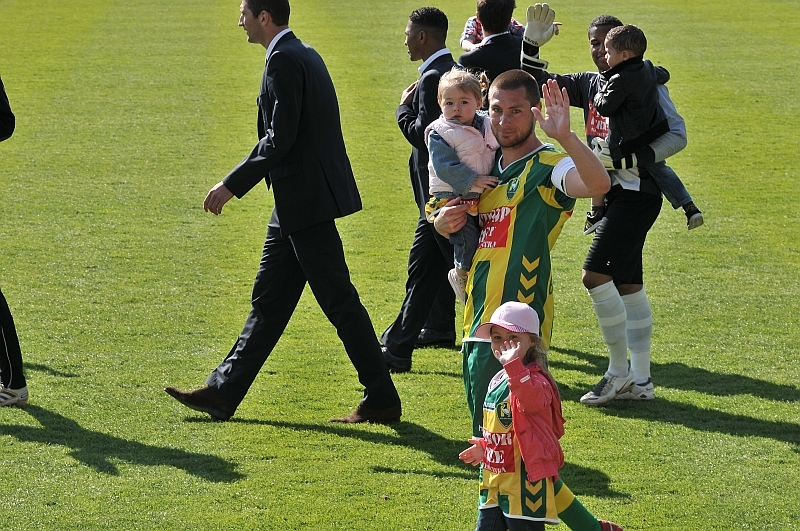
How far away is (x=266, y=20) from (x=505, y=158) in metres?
2.11

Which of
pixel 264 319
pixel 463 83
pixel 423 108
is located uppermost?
pixel 463 83

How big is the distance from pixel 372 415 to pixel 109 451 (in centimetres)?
139

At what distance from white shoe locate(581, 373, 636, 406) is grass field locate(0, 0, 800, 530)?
10 cm

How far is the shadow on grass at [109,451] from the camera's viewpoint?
18.4ft

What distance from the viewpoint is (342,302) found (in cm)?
624

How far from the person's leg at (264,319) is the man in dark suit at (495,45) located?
1807 mm

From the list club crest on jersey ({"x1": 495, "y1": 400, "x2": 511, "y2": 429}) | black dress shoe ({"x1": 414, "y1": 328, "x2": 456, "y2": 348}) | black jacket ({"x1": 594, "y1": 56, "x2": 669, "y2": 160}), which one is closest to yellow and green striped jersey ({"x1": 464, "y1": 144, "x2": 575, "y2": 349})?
club crest on jersey ({"x1": 495, "y1": 400, "x2": 511, "y2": 429})

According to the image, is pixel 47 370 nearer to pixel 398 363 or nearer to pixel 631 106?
pixel 398 363

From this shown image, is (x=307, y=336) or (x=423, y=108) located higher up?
(x=423, y=108)

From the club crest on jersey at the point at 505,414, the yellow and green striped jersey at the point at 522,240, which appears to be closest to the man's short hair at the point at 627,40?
the yellow and green striped jersey at the point at 522,240

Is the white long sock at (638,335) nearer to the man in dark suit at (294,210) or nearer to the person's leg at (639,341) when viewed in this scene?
the person's leg at (639,341)

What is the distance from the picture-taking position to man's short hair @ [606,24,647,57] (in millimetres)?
6316

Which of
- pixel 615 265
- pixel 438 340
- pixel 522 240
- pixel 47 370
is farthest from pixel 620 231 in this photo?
pixel 47 370

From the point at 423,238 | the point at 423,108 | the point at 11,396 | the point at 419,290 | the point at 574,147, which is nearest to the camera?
the point at 574,147
